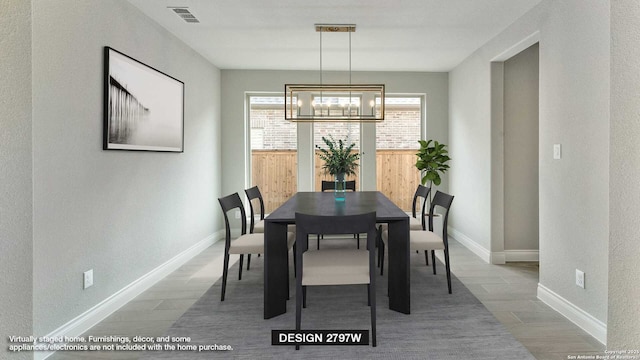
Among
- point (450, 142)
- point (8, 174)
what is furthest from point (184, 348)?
point (450, 142)

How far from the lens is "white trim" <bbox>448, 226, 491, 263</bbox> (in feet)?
13.6

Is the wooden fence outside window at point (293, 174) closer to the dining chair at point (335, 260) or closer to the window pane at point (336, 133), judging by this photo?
the window pane at point (336, 133)

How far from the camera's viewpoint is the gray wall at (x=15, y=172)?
1.23m

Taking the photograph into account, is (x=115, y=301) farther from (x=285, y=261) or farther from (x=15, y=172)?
(x=15, y=172)

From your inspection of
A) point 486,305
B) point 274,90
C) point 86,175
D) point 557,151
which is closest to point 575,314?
point 486,305

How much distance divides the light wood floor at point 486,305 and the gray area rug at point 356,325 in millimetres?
148

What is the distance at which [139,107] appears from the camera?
125 inches

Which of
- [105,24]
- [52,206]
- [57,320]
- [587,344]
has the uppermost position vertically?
[105,24]

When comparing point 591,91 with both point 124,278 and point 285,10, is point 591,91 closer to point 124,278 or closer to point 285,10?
point 285,10

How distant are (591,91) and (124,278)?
12.7ft

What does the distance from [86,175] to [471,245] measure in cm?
436

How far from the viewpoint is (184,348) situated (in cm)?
221

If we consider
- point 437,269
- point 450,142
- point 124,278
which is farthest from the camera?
point 450,142

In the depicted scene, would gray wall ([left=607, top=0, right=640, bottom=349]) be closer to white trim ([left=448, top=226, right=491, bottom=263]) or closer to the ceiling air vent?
white trim ([left=448, top=226, right=491, bottom=263])
